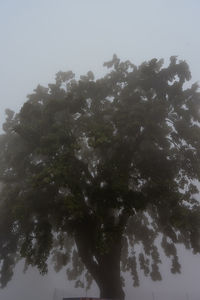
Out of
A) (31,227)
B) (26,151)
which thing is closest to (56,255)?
(31,227)

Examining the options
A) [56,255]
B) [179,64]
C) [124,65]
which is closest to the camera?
[179,64]

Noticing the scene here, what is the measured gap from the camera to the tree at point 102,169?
15.9 m

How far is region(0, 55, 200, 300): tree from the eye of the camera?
15.9 m

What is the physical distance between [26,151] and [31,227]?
4581 mm

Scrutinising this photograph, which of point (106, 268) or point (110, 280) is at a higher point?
point (106, 268)

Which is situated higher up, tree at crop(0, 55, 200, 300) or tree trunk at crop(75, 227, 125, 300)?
tree at crop(0, 55, 200, 300)

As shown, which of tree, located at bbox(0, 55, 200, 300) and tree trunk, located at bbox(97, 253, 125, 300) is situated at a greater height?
tree, located at bbox(0, 55, 200, 300)

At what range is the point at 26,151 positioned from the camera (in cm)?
1794

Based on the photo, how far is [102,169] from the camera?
17.2m

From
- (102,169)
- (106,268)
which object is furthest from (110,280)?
(102,169)

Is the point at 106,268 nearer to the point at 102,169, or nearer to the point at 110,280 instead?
the point at 110,280

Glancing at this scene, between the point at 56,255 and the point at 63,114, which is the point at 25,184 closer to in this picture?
the point at 63,114

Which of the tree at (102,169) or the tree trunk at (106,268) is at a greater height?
the tree at (102,169)

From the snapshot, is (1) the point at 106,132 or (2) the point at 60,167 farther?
(1) the point at 106,132
